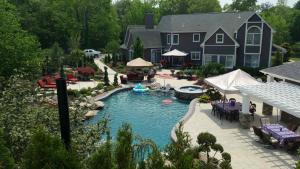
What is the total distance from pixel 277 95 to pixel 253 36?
24.4m

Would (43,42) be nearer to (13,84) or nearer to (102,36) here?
(102,36)

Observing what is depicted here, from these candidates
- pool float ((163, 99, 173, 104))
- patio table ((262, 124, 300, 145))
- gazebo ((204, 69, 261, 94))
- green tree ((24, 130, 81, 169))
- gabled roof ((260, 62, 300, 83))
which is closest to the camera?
green tree ((24, 130, 81, 169))

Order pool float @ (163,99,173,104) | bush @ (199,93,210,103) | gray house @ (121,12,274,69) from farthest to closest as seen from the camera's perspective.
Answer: gray house @ (121,12,274,69), pool float @ (163,99,173,104), bush @ (199,93,210,103)

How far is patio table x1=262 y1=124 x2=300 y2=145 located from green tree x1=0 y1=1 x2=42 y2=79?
1486 cm

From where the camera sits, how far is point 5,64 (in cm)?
2148

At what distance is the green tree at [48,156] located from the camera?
18.5 feet

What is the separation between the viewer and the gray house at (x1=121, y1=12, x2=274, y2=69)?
135 feet

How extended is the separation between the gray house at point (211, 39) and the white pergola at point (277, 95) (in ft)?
69.2

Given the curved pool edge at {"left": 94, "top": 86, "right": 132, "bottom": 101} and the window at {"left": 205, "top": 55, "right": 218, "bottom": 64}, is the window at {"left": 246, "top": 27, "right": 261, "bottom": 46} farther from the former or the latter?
the curved pool edge at {"left": 94, "top": 86, "right": 132, "bottom": 101}

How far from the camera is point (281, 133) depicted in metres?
16.1

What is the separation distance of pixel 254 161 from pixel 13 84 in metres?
10.6

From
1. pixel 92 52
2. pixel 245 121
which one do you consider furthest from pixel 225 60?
pixel 92 52

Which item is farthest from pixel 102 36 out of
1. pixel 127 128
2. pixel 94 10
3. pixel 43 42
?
pixel 127 128

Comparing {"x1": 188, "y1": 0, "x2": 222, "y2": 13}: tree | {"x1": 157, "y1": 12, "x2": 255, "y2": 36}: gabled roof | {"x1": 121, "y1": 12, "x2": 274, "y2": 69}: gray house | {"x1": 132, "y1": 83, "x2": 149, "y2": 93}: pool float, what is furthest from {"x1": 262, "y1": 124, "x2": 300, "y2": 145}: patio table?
{"x1": 188, "y1": 0, "x2": 222, "y2": 13}: tree
